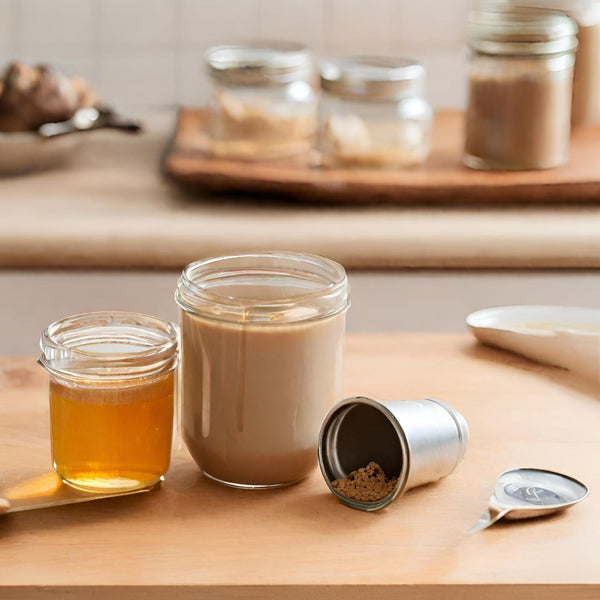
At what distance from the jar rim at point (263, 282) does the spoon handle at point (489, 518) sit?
0.18 meters

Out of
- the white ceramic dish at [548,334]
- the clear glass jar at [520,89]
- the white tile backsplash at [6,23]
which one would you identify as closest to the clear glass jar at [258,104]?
the clear glass jar at [520,89]

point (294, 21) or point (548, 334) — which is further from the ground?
point (294, 21)

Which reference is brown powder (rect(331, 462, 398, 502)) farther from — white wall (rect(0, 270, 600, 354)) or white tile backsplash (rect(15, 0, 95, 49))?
white tile backsplash (rect(15, 0, 95, 49))

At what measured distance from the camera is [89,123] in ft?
6.11

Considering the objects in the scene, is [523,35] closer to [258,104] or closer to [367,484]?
[258,104]

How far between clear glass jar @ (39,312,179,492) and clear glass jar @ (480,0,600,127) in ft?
4.41

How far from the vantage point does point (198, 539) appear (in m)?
0.72

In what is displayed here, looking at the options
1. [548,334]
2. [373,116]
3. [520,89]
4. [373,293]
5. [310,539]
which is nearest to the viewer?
[310,539]

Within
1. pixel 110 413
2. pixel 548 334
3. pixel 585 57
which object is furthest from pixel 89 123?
pixel 110 413

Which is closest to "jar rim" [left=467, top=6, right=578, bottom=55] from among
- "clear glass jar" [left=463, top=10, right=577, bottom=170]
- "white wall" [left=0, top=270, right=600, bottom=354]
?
"clear glass jar" [left=463, top=10, right=577, bottom=170]

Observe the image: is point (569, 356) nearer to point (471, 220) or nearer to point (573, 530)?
point (573, 530)

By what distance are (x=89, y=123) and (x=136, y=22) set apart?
413 mm

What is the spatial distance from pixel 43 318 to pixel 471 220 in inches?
26.1

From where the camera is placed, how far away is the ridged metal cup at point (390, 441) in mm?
758
